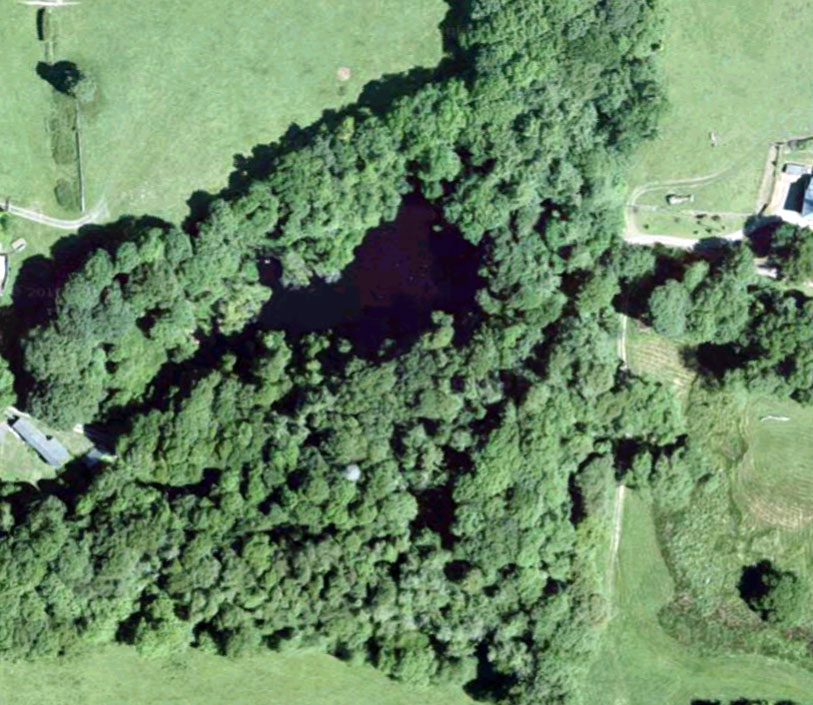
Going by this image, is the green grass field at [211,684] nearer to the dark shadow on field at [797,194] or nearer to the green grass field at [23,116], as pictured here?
the green grass field at [23,116]

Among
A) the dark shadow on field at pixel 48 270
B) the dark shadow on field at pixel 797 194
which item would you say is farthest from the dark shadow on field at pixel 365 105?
the dark shadow on field at pixel 797 194

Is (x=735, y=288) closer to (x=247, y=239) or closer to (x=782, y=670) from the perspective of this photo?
(x=782, y=670)

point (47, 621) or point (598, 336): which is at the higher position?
point (598, 336)

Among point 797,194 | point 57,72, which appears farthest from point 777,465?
point 57,72

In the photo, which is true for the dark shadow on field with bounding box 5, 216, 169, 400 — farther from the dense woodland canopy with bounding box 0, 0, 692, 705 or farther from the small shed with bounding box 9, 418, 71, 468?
the small shed with bounding box 9, 418, 71, 468

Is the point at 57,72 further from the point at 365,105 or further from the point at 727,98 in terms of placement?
the point at 727,98

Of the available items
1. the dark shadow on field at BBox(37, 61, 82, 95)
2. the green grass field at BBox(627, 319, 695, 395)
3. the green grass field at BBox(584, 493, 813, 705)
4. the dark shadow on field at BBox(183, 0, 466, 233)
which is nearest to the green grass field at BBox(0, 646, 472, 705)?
the green grass field at BBox(584, 493, 813, 705)

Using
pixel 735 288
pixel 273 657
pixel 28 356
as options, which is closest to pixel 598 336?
pixel 735 288
